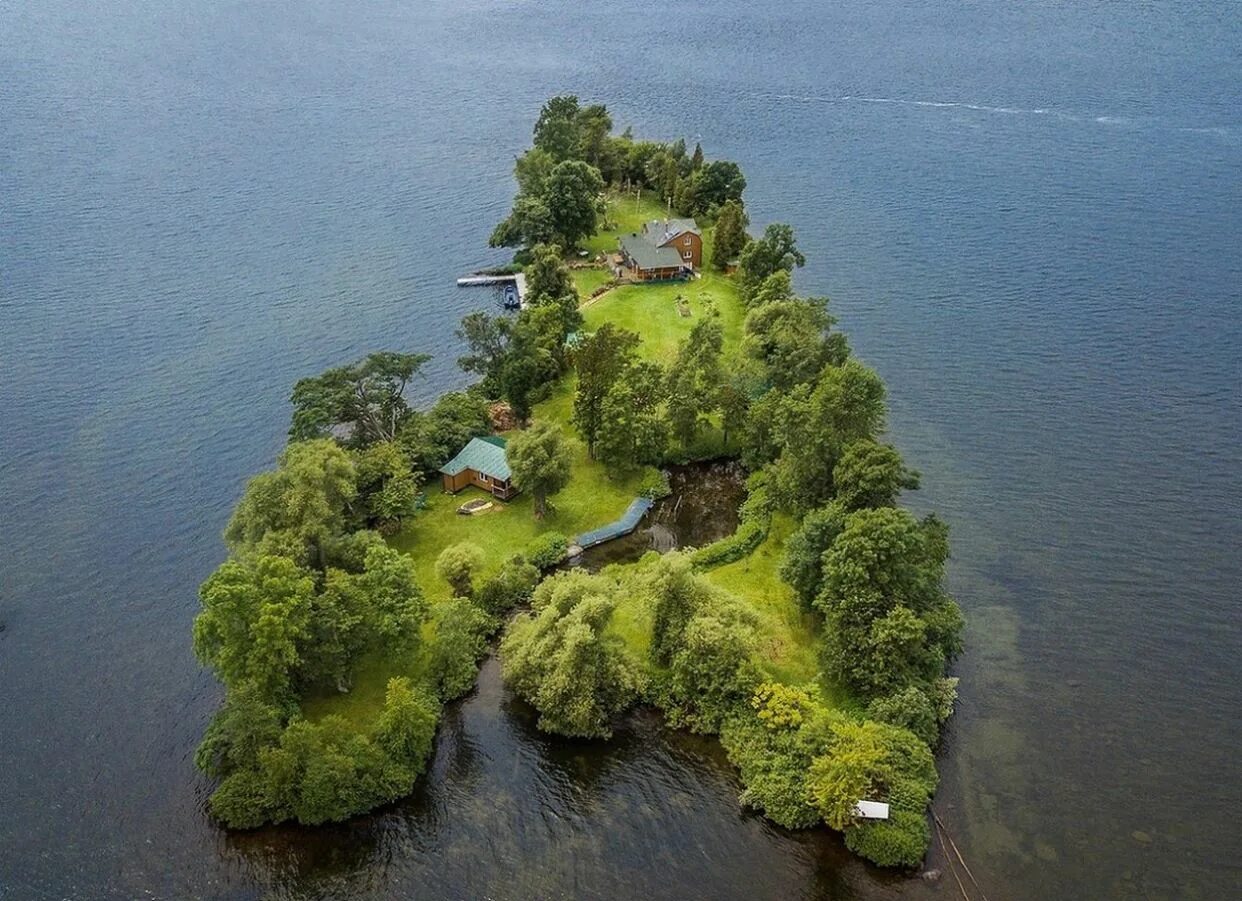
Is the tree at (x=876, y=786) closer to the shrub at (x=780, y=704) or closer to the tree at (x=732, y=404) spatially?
the shrub at (x=780, y=704)

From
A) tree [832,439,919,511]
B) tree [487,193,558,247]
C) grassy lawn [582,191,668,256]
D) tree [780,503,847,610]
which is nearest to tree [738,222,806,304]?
grassy lawn [582,191,668,256]

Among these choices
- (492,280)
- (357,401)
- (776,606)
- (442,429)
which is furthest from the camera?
(492,280)

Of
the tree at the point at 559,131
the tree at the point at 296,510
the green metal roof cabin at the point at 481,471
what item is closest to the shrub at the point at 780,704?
the green metal roof cabin at the point at 481,471

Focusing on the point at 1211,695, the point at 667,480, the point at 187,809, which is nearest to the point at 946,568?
the point at 1211,695

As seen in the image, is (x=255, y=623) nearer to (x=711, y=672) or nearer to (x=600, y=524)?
(x=711, y=672)

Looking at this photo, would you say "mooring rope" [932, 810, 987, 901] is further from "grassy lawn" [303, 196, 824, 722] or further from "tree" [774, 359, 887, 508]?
"tree" [774, 359, 887, 508]

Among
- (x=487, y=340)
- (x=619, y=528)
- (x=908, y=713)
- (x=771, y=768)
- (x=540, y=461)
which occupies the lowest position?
(x=771, y=768)

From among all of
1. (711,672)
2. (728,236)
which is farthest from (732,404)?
(728,236)
